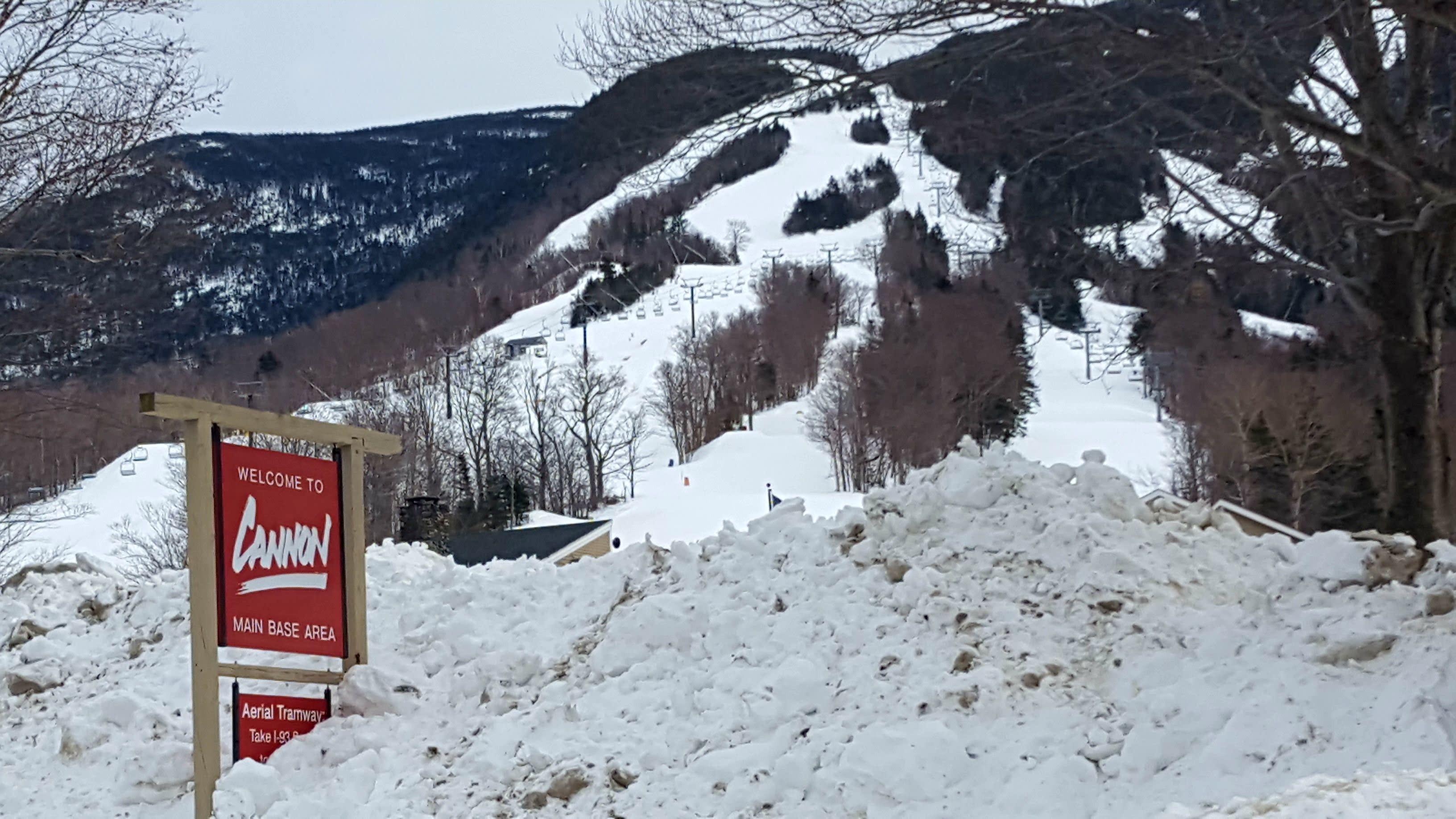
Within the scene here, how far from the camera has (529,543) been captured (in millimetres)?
18312

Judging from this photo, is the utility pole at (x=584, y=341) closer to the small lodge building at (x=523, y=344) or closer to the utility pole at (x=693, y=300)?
the small lodge building at (x=523, y=344)

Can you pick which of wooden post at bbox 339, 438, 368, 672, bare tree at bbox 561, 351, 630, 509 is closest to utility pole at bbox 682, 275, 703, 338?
bare tree at bbox 561, 351, 630, 509

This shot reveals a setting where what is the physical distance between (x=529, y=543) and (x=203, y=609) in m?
12.3

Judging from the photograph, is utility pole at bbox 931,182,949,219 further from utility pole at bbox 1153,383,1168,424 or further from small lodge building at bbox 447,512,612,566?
utility pole at bbox 1153,383,1168,424

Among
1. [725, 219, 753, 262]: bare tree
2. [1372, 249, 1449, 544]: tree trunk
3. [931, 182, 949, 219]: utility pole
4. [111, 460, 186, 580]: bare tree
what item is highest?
[725, 219, 753, 262]: bare tree

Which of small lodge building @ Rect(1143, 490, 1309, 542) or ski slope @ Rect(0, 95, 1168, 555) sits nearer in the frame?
small lodge building @ Rect(1143, 490, 1309, 542)

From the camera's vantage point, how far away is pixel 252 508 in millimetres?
6375

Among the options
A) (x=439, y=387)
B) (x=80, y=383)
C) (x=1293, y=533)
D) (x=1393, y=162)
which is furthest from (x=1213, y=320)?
(x=439, y=387)

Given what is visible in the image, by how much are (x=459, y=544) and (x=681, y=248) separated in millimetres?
104656

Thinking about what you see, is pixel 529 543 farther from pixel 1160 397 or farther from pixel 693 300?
pixel 693 300

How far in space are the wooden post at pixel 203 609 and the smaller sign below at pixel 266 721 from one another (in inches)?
5.2

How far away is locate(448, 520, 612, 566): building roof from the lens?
16984 mm

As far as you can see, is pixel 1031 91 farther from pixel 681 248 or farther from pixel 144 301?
pixel 681 248

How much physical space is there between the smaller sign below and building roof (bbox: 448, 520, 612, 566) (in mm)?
8983
